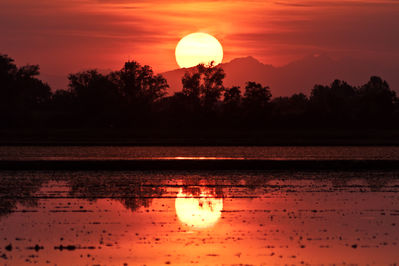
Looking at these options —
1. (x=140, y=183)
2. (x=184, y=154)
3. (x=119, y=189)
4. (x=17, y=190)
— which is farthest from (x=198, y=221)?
(x=184, y=154)

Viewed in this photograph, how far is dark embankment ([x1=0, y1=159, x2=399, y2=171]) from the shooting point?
46062mm

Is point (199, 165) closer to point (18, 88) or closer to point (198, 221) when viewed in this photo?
point (198, 221)

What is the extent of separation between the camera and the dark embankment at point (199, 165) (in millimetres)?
46062

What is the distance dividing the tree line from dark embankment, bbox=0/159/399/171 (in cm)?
8618

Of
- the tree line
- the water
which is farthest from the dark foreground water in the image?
the tree line

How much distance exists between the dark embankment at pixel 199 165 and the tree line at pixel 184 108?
86.2 m

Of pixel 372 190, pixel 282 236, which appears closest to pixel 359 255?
pixel 282 236

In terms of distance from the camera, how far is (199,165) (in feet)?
157

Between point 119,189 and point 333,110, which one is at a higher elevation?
A: point 333,110

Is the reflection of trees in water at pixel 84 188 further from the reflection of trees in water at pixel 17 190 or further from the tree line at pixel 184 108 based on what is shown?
the tree line at pixel 184 108

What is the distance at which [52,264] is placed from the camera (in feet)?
56.2

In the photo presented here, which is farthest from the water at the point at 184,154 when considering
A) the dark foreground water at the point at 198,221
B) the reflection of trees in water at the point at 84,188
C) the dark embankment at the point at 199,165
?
the dark foreground water at the point at 198,221

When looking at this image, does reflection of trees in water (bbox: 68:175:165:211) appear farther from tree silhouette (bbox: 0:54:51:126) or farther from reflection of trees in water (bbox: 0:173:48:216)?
tree silhouette (bbox: 0:54:51:126)

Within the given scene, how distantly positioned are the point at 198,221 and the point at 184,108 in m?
122
